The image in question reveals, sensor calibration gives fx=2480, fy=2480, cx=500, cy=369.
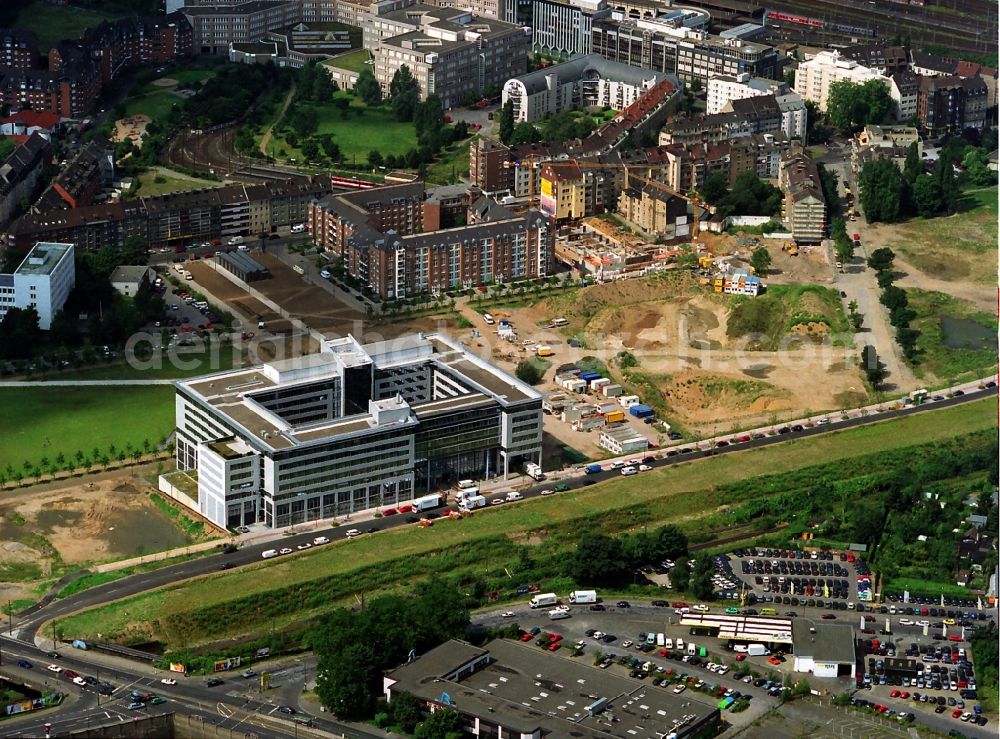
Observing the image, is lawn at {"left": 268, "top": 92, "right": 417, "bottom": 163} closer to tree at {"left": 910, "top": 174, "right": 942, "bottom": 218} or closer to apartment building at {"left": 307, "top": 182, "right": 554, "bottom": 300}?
apartment building at {"left": 307, "top": 182, "right": 554, "bottom": 300}

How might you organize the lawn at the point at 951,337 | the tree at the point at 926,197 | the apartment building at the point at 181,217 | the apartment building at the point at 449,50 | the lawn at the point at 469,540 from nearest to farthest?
the lawn at the point at 469,540, the lawn at the point at 951,337, the apartment building at the point at 181,217, the tree at the point at 926,197, the apartment building at the point at 449,50

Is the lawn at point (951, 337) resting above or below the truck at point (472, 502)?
above

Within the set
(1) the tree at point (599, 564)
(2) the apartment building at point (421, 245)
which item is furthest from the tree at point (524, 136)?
(1) the tree at point (599, 564)

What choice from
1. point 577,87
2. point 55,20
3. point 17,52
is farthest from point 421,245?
point 55,20

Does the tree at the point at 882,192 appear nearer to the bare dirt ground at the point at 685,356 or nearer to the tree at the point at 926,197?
the tree at the point at 926,197

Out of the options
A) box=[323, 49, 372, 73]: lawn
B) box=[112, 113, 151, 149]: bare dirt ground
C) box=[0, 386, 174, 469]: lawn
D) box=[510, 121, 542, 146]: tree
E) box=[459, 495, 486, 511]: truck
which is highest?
box=[323, 49, 372, 73]: lawn

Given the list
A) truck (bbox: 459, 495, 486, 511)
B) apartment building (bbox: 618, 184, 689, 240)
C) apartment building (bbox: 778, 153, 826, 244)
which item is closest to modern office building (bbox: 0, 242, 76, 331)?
truck (bbox: 459, 495, 486, 511)

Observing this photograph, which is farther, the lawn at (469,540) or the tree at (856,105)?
the tree at (856,105)
